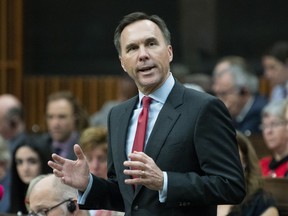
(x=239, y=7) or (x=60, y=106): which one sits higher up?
(x=239, y=7)

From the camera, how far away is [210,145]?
337 centimetres

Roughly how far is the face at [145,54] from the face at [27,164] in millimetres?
2737

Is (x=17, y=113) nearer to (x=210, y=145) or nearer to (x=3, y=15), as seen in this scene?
(x=3, y=15)

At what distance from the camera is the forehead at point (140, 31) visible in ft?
11.6

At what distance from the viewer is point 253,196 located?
4758 mm

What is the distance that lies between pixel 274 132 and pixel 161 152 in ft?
10.3

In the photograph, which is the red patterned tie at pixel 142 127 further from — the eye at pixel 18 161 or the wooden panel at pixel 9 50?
the wooden panel at pixel 9 50

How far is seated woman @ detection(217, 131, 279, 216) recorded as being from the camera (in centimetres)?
472

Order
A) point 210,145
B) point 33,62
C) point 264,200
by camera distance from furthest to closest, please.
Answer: point 33,62, point 264,200, point 210,145

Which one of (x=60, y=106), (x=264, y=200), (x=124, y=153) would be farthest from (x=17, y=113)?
(x=124, y=153)

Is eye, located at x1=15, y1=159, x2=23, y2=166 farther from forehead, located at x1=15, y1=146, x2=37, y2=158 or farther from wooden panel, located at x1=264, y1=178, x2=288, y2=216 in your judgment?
wooden panel, located at x1=264, y1=178, x2=288, y2=216

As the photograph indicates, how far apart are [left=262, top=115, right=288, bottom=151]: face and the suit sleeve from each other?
9.88ft

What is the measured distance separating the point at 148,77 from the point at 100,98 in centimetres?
630

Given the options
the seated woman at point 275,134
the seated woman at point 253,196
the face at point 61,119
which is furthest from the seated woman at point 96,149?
the face at point 61,119
